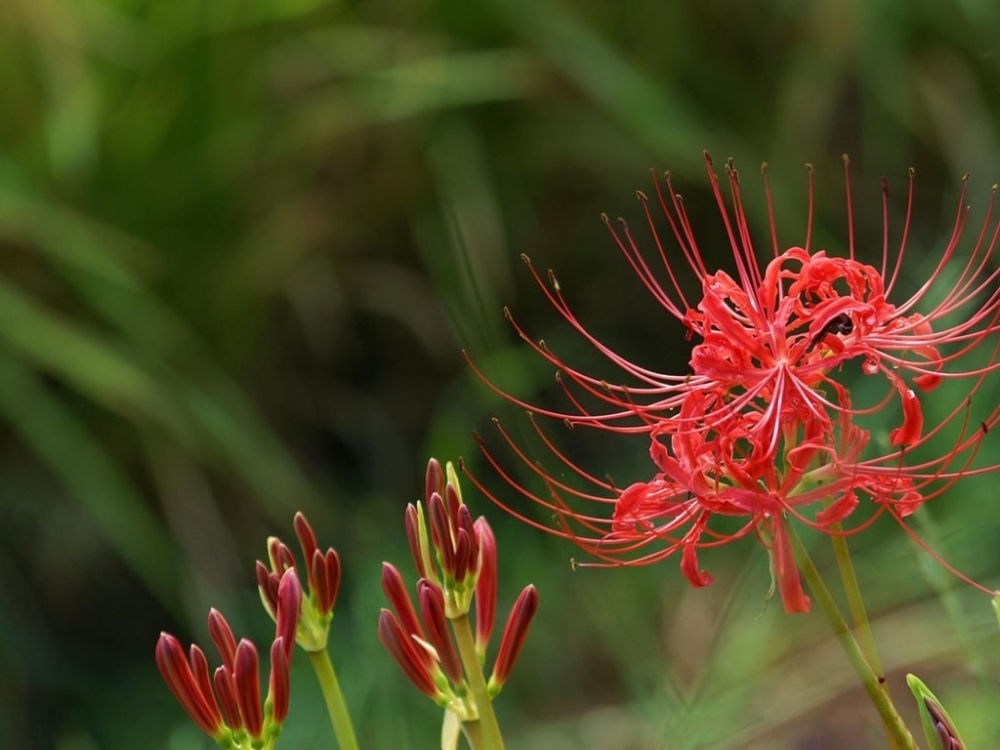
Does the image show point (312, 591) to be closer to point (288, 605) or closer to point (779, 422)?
point (288, 605)

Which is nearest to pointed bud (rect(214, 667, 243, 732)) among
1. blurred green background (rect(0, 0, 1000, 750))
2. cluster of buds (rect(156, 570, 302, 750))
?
cluster of buds (rect(156, 570, 302, 750))

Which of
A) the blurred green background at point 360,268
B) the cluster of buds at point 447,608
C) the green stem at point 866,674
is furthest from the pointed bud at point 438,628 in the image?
the blurred green background at point 360,268

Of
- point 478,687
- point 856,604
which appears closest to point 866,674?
point 856,604

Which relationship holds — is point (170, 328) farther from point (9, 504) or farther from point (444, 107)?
point (444, 107)

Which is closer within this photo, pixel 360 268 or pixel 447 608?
pixel 447 608

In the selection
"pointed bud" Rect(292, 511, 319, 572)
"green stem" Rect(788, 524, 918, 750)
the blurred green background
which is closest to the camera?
"green stem" Rect(788, 524, 918, 750)

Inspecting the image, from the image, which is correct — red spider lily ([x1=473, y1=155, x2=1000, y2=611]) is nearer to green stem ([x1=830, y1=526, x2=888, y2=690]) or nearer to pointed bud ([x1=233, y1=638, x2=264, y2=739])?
green stem ([x1=830, y1=526, x2=888, y2=690])

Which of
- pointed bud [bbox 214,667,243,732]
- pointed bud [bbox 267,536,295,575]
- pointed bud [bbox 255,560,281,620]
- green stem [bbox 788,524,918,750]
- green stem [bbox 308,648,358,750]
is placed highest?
pointed bud [bbox 267,536,295,575]

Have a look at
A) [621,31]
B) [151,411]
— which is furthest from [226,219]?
[621,31]

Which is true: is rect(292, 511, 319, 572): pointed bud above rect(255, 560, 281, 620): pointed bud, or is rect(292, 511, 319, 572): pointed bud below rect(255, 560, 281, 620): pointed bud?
above
